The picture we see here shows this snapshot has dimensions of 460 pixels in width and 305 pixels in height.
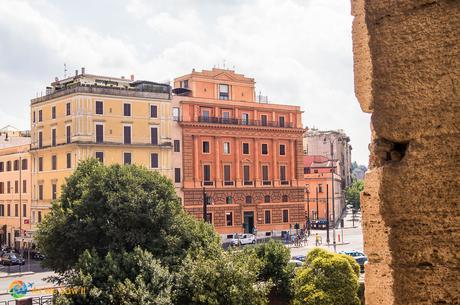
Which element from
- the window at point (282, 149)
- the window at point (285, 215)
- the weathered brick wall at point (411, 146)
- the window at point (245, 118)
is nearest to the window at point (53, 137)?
the window at point (245, 118)

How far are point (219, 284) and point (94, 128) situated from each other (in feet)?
72.8

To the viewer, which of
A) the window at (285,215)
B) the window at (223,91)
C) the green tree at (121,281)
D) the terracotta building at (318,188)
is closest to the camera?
the green tree at (121,281)

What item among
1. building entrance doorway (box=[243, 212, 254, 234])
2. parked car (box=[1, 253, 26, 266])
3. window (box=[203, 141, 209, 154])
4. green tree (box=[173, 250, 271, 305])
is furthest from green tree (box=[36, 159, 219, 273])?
building entrance doorway (box=[243, 212, 254, 234])

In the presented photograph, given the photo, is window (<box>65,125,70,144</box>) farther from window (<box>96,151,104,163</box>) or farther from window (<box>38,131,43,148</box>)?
window (<box>38,131,43,148</box>)

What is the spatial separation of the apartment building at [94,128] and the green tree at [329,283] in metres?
21.0

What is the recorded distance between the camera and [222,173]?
139 feet

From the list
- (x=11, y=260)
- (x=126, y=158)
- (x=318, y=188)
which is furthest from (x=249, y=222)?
(x=11, y=260)

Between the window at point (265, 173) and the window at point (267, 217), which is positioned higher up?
the window at point (265, 173)

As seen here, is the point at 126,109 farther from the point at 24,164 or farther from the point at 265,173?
the point at 265,173

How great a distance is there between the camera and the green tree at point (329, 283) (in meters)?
18.1

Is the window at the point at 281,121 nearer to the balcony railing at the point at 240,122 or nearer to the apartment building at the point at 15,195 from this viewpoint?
the balcony railing at the point at 240,122

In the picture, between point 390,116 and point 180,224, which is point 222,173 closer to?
point 180,224

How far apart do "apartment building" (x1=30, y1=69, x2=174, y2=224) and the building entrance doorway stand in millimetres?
6752

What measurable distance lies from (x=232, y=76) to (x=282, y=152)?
22.6 ft
